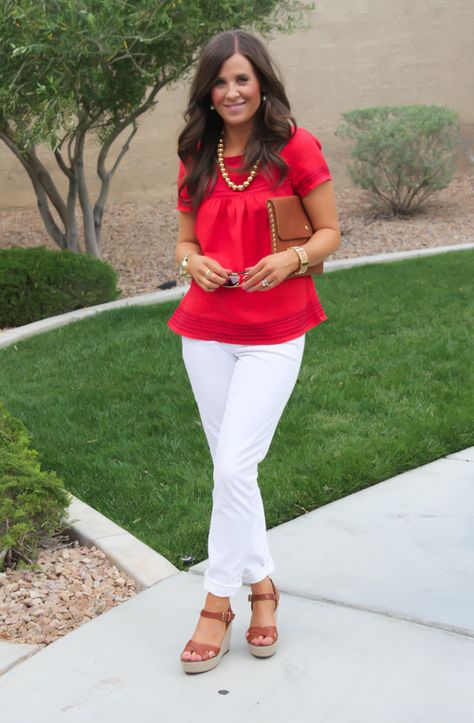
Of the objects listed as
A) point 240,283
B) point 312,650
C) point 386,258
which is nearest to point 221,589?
point 312,650

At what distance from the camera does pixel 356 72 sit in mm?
15992

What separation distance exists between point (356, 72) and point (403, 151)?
3063 mm

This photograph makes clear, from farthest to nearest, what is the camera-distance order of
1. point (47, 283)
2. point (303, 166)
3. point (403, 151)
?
1. point (403, 151)
2. point (47, 283)
3. point (303, 166)

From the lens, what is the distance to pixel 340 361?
671 centimetres

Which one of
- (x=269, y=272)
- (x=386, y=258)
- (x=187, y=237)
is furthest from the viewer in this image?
(x=386, y=258)

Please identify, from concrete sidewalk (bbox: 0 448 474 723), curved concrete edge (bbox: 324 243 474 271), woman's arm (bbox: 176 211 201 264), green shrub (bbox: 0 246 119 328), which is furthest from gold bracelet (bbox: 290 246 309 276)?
curved concrete edge (bbox: 324 243 474 271)

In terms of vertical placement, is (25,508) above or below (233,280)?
below

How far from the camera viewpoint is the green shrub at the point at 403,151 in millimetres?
13602

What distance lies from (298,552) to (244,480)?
3.62ft

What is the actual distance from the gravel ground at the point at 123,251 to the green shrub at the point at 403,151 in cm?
40

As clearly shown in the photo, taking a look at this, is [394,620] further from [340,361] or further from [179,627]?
[340,361]

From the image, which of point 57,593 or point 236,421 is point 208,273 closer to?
point 236,421

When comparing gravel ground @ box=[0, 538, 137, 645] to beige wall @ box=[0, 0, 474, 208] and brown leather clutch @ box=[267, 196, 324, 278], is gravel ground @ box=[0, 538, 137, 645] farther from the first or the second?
beige wall @ box=[0, 0, 474, 208]

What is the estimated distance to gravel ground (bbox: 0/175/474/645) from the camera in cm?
372
